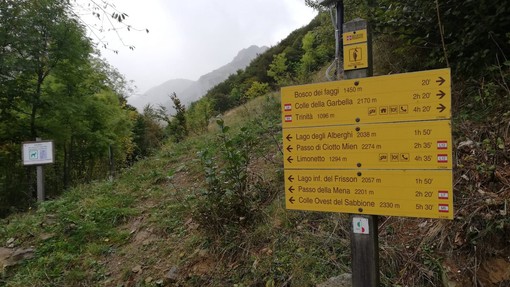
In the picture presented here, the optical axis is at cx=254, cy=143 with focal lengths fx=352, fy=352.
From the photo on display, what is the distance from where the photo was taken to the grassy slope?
107 inches

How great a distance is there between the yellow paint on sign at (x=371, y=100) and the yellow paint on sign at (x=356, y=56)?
0.10m

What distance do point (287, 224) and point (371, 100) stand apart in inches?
84.1

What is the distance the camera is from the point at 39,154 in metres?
7.60

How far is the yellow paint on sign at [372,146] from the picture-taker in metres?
1.75

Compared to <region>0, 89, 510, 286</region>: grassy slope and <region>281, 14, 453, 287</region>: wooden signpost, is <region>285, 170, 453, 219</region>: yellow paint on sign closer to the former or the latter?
<region>281, 14, 453, 287</region>: wooden signpost

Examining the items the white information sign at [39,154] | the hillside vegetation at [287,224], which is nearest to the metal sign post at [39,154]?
the white information sign at [39,154]

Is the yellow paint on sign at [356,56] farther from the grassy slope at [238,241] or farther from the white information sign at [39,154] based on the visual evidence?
the white information sign at [39,154]

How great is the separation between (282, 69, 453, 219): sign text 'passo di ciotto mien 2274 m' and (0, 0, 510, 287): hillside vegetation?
67 cm

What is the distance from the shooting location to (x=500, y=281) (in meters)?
2.47

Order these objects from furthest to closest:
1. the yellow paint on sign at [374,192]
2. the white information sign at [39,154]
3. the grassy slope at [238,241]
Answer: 1. the white information sign at [39,154]
2. the grassy slope at [238,241]
3. the yellow paint on sign at [374,192]

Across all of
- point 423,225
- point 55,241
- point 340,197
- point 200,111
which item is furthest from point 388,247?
point 200,111

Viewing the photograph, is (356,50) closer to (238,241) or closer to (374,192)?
(374,192)

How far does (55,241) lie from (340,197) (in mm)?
4315

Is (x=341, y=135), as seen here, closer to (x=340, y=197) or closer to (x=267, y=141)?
(x=340, y=197)
